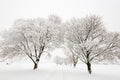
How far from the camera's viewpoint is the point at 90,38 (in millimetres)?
21984

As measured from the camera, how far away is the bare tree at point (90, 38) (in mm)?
19750

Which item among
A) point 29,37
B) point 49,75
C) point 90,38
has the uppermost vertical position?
point 29,37

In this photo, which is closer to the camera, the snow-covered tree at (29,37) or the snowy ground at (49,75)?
the snowy ground at (49,75)

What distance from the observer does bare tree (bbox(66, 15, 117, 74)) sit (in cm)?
1975

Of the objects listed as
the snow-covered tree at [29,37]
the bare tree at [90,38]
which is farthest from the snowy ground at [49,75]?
the bare tree at [90,38]

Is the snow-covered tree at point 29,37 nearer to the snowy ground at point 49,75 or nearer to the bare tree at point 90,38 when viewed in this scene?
the snowy ground at point 49,75

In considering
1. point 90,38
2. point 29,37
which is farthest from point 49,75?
point 90,38

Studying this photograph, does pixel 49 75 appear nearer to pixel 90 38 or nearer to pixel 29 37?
pixel 29 37

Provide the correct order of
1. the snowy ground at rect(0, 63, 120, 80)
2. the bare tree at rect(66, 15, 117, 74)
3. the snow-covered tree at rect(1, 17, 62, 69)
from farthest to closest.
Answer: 1. the snow-covered tree at rect(1, 17, 62, 69)
2. the bare tree at rect(66, 15, 117, 74)
3. the snowy ground at rect(0, 63, 120, 80)

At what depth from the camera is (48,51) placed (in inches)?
1030

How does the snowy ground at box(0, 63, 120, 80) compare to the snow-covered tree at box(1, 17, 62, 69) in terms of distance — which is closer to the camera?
the snowy ground at box(0, 63, 120, 80)

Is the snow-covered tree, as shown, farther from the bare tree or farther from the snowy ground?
the bare tree

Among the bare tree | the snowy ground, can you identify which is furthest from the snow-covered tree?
the bare tree

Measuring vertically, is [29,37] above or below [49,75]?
above
